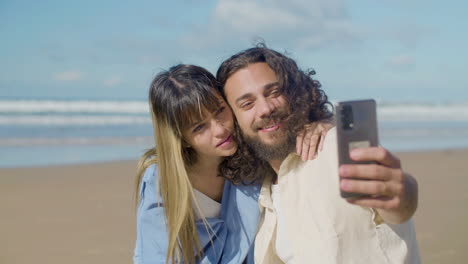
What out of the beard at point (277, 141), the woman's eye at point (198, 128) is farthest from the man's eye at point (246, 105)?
the woman's eye at point (198, 128)

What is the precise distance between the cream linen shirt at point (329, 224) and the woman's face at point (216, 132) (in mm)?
512

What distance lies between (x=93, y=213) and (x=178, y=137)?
3.25 meters

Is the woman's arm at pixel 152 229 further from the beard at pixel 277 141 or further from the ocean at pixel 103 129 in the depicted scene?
the ocean at pixel 103 129

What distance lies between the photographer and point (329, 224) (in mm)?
2322

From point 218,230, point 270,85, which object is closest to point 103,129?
point 218,230

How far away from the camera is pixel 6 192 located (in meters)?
6.88

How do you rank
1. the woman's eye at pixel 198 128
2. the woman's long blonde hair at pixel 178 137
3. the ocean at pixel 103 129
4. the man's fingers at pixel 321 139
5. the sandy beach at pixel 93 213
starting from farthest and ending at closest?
the ocean at pixel 103 129
the sandy beach at pixel 93 213
the woman's eye at pixel 198 128
the woman's long blonde hair at pixel 178 137
the man's fingers at pixel 321 139

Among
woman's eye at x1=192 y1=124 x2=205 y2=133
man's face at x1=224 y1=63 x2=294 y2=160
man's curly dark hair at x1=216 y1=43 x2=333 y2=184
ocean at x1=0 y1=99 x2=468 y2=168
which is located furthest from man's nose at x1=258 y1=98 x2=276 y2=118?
ocean at x1=0 y1=99 x2=468 y2=168

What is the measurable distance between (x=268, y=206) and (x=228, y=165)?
51cm

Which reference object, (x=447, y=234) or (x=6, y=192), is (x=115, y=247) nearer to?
(x=6, y=192)

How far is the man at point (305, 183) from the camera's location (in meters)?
1.63

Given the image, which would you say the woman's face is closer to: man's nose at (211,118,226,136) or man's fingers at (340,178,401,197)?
man's nose at (211,118,226,136)

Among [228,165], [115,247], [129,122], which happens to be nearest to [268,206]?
[228,165]

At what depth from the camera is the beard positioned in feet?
9.06
